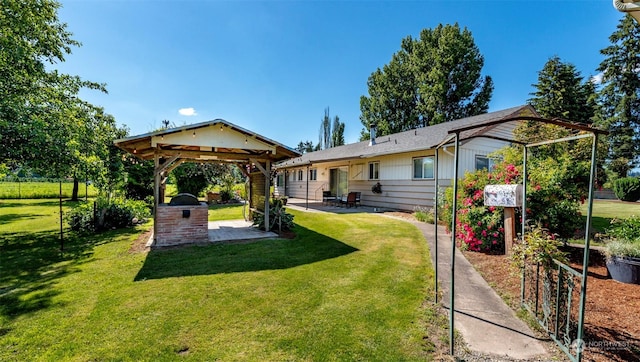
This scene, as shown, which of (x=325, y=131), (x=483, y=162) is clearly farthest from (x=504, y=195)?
(x=325, y=131)

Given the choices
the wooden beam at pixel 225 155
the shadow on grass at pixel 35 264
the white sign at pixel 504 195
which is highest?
the wooden beam at pixel 225 155

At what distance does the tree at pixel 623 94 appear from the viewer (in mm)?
22156

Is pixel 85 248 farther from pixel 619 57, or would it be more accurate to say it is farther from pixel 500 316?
pixel 619 57

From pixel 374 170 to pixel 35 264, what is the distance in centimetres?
1298

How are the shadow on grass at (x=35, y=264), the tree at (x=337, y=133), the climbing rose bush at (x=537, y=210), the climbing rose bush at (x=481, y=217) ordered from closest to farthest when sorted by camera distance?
the shadow on grass at (x=35, y=264)
the climbing rose bush at (x=537, y=210)
the climbing rose bush at (x=481, y=217)
the tree at (x=337, y=133)

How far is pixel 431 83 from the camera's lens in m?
28.5

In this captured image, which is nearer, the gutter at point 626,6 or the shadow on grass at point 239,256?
the gutter at point 626,6

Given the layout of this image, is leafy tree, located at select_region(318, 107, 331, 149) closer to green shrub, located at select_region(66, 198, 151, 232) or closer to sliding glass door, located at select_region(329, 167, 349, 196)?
sliding glass door, located at select_region(329, 167, 349, 196)

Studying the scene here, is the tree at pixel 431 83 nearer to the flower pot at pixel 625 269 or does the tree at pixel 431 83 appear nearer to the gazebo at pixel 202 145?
the gazebo at pixel 202 145

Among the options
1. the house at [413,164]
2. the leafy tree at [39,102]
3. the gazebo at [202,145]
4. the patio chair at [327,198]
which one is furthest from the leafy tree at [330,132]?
the gazebo at [202,145]

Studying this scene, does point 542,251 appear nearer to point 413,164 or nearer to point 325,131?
point 413,164

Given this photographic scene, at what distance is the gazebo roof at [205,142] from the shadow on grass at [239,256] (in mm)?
2537

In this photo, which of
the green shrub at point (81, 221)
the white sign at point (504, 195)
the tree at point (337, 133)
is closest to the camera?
the white sign at point (504, 195)

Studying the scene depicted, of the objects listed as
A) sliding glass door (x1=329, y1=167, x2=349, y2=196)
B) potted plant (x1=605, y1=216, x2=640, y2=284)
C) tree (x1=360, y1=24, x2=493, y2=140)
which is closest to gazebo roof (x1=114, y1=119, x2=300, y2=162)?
potted plant (x1=605, y1=216, x2=640, y2=284)
